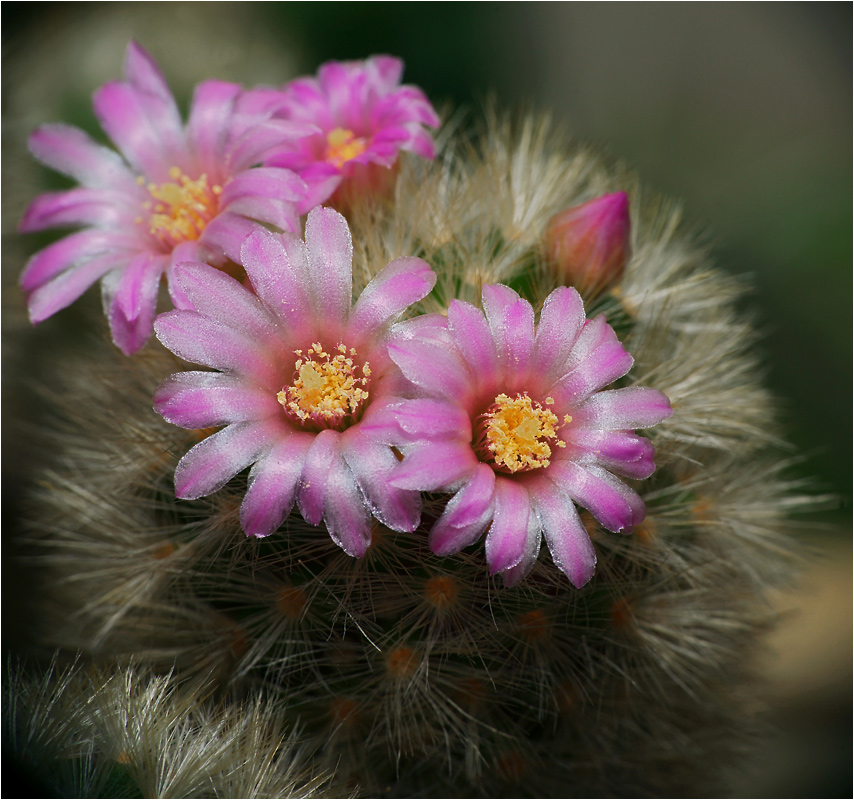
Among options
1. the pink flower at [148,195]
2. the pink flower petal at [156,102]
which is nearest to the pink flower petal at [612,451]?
the pink flower at [148,195]

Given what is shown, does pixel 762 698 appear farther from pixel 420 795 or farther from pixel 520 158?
pixel 520 158

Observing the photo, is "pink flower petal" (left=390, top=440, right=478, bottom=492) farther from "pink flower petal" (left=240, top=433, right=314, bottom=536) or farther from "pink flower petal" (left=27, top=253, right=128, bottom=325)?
"pink flower petal" (left=27, top=253, right=128, bottom=325)

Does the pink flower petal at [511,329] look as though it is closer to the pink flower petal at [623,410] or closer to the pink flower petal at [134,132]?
the pink flower petal at [623,410]

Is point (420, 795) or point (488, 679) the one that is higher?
point (488, 679)

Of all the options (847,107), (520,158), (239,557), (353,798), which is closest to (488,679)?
(353,798)

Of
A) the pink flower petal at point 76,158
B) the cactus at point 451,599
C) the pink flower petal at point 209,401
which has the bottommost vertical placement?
the cactus at point 451,599

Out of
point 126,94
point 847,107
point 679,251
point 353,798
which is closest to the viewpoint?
point 353,798
